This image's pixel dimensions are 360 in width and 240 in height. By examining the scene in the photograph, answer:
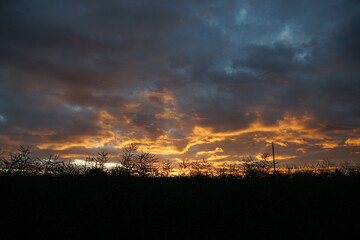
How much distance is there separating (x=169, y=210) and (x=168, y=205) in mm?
237

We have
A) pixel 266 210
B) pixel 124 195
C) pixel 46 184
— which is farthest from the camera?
pixel 46 184

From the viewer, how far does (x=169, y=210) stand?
21.5ft

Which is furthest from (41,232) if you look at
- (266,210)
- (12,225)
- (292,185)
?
(292,185)

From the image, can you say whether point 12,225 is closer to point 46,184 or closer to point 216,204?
point 46,184

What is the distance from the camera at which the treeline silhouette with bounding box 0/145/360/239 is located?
5770 millimetres

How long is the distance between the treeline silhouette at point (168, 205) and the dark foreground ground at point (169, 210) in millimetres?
23

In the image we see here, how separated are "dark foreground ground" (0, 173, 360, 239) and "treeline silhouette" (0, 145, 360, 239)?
2 centimetres

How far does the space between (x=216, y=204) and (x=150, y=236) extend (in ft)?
6.92

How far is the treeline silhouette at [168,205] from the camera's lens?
5.77 m

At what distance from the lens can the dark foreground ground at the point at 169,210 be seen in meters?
5.75

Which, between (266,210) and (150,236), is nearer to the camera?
(150,236)

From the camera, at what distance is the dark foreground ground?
575cm

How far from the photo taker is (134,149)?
33.6 feet

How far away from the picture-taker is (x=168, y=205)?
6.79 m
